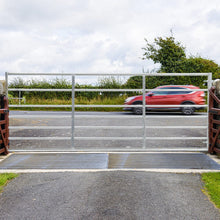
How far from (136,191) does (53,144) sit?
480 centimetres

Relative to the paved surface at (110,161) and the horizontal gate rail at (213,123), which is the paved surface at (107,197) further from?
the horizontal gate rail at (213,123)

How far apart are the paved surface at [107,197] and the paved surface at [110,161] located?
614 mm

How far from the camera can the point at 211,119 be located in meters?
6.73

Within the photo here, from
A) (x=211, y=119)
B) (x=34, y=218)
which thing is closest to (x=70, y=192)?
(x=34, y=218)

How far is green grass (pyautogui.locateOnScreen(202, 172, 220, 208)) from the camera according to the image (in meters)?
4.02

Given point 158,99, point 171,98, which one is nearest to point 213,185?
point 158,99

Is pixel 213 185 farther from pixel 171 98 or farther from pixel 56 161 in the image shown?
pixel 171 98

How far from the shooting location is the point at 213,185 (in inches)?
179

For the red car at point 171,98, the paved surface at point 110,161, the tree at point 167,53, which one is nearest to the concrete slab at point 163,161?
the paved surface at point 110,161

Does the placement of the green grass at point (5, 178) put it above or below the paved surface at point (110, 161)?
below

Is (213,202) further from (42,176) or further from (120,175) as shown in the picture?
(42,176)

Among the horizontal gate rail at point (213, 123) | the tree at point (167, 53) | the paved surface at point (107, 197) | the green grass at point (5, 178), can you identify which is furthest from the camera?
the tree at point (167, 53)

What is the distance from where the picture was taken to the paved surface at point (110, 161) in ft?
18.7

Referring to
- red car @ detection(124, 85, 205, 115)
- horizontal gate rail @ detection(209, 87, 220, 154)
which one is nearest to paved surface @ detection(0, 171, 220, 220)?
horizontal gate rail @ detection(209, 87, 220, 154)
